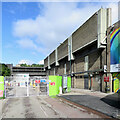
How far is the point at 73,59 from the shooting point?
3516 cm

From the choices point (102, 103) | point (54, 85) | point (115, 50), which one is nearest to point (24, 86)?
point (54, 85)

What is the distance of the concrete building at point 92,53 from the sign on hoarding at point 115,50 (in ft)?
2.89

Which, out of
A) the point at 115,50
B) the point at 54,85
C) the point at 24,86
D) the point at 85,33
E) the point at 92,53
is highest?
the point at 85,33

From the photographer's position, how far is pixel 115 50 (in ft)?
61.3

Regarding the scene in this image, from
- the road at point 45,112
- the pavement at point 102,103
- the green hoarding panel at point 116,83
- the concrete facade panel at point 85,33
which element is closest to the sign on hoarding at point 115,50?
the green hoarding panel at point 116,83

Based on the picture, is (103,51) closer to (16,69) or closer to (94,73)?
(94,73)

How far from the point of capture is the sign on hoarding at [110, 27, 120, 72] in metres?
18.1

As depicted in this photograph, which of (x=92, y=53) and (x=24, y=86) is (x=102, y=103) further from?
(x=92, y=53)

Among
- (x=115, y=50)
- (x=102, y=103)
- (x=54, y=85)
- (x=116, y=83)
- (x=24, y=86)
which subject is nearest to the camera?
(x=102, y=103)

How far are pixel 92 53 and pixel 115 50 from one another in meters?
7.83

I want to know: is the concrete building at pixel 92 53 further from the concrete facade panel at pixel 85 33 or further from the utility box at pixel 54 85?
the utility box at pixel 54 85

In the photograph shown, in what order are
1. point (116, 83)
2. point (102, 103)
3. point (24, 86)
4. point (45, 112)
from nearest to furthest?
1. point (45, 112)
2. point (102, 103)
3. point (116, 83)
4. point (24, 86)

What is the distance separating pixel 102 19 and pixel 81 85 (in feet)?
52.5

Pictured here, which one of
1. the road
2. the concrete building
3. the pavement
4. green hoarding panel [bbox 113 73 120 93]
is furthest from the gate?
green hoarding panel [bbox 113 73 120 93]
